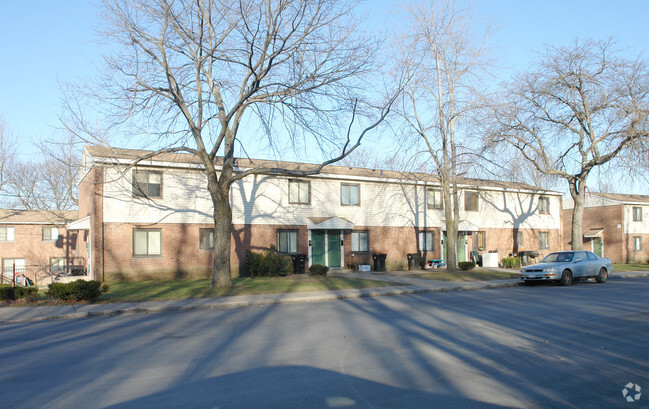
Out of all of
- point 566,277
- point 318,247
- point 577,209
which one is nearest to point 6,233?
point 318,247

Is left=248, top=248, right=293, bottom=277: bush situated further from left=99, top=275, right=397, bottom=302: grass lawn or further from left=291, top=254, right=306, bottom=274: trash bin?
left=99, top=275, right=397, bottom=302: grass lawn

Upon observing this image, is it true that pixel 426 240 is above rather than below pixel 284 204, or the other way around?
below

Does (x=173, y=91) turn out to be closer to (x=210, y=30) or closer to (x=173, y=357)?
(x=210, y=30)

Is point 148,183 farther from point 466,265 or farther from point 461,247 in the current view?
point 461,247

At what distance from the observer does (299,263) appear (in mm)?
25875

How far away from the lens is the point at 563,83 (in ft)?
93.1

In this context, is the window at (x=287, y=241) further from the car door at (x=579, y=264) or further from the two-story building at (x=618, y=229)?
the two-story building at (x=618, y=229)

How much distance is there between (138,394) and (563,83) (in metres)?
29.1

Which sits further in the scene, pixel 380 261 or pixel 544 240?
pixel 544 240

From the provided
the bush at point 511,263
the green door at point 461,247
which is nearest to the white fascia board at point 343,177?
the green door at point 461,247

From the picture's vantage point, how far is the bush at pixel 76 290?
15289mm

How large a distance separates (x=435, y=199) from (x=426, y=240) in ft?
9.47

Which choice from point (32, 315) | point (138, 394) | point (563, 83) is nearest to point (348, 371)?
point (138, 394)

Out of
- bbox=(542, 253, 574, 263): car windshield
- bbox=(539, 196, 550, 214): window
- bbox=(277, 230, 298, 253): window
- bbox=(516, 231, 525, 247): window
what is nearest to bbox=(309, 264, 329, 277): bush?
bbox=(277, 230, 298, 253): window
